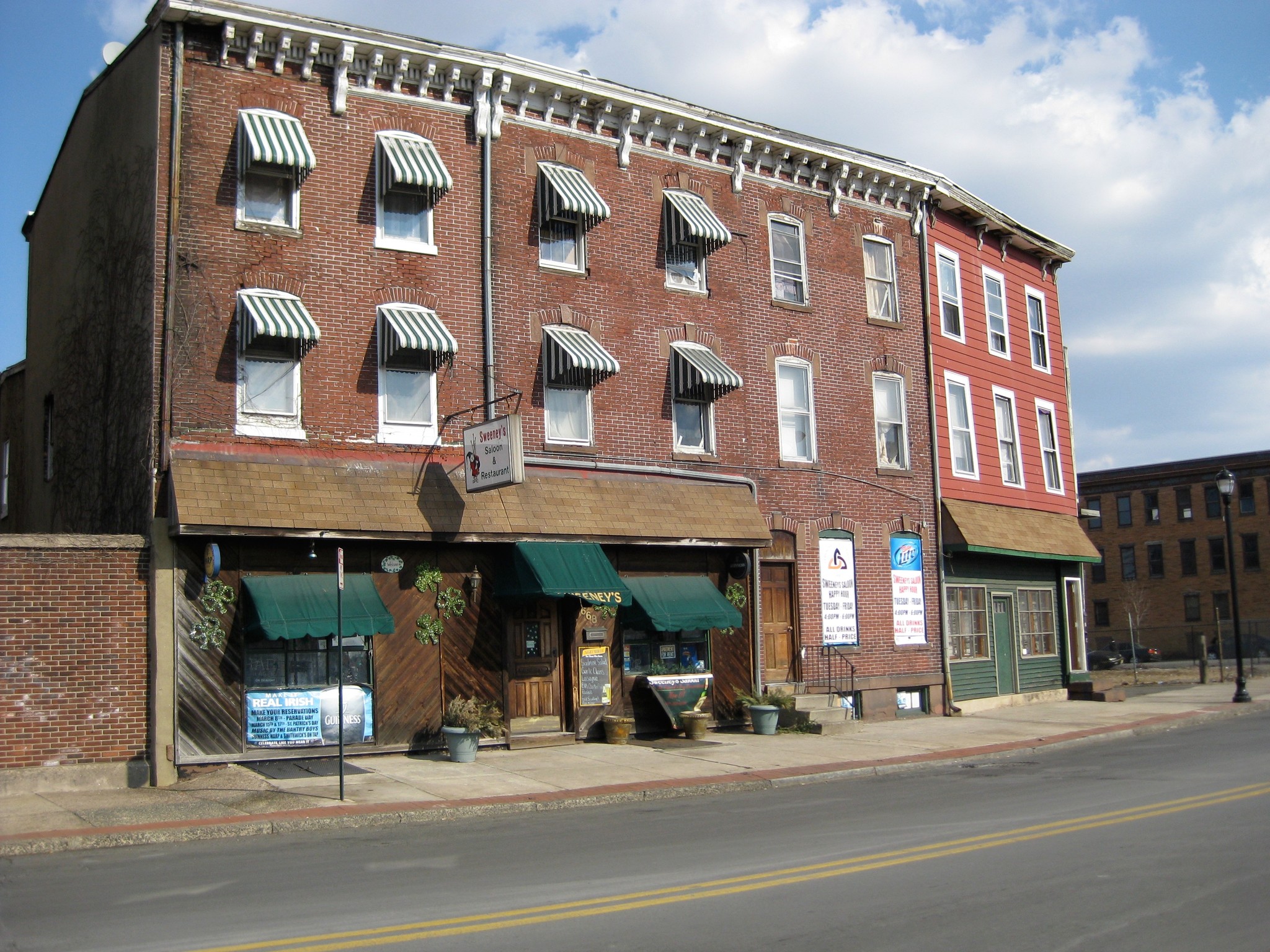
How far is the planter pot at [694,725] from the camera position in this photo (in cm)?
1938

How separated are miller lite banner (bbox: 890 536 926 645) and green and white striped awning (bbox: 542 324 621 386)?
26.9ft

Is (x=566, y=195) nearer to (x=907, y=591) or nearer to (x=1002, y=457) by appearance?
(x=907, y=591)

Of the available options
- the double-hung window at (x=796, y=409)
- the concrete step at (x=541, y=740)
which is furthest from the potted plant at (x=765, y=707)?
the double-hung window at (x=796, y=409)

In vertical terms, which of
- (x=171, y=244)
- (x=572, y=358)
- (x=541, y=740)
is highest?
(x=171, y=244)

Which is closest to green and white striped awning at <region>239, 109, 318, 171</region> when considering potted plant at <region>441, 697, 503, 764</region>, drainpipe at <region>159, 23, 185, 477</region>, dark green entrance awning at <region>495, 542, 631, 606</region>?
drainpipe at <region>159, 23, 185, 477</region>

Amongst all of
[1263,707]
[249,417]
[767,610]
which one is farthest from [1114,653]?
[249,417]

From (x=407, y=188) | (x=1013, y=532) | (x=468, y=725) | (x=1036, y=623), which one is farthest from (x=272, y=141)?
(x=1036, y=623)

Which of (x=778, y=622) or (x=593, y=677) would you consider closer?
(x=593, y=677)

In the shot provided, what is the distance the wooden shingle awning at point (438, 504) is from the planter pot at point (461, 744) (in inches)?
109

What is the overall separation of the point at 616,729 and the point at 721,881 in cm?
994

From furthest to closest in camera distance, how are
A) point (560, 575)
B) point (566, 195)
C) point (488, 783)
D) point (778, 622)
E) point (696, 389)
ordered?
point (778, 622), point (696, 389), point (566, 195), point (560, 575), point (488, 783)

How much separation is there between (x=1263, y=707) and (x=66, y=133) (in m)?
27.3

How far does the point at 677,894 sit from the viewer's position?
28.0 ft

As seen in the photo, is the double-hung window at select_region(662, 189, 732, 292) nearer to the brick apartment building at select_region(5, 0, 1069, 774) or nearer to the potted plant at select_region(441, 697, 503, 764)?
the brick apartment building at select_region(5, 0, 1069, 774)
